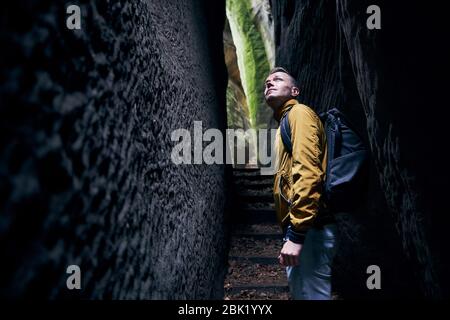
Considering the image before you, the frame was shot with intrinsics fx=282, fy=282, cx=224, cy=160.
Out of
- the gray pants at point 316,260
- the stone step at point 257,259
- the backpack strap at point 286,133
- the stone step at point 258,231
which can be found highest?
the backpack strap at point 286,133

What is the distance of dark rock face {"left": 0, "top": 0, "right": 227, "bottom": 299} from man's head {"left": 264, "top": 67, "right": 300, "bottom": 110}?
683mm

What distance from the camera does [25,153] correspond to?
1.24 ft

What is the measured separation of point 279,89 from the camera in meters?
1.59

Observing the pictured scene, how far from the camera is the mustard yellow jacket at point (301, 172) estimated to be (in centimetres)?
115

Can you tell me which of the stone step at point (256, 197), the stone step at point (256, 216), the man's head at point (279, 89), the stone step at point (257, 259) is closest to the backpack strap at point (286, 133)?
the man's head at point (279, 89)

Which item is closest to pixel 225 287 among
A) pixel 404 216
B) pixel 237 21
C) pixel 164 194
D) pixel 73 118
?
pixel 404 216

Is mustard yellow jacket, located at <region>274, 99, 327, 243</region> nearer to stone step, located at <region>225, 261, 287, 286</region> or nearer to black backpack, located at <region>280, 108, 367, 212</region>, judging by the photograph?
black backpack, located at <region>280, 108, 367, 212</region>

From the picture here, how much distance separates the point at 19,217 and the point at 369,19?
1.66m

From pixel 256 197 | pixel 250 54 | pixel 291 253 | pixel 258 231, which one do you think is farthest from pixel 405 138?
pixel 250 54

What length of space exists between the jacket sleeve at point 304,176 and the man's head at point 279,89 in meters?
0.30

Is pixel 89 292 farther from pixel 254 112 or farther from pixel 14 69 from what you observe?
pixel 254 112

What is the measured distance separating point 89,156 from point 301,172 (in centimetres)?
88

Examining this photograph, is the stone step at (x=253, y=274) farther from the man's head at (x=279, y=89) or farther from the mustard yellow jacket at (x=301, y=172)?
the man's head at (x=279, y=89)

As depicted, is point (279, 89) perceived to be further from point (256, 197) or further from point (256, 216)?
point (256, 197)
